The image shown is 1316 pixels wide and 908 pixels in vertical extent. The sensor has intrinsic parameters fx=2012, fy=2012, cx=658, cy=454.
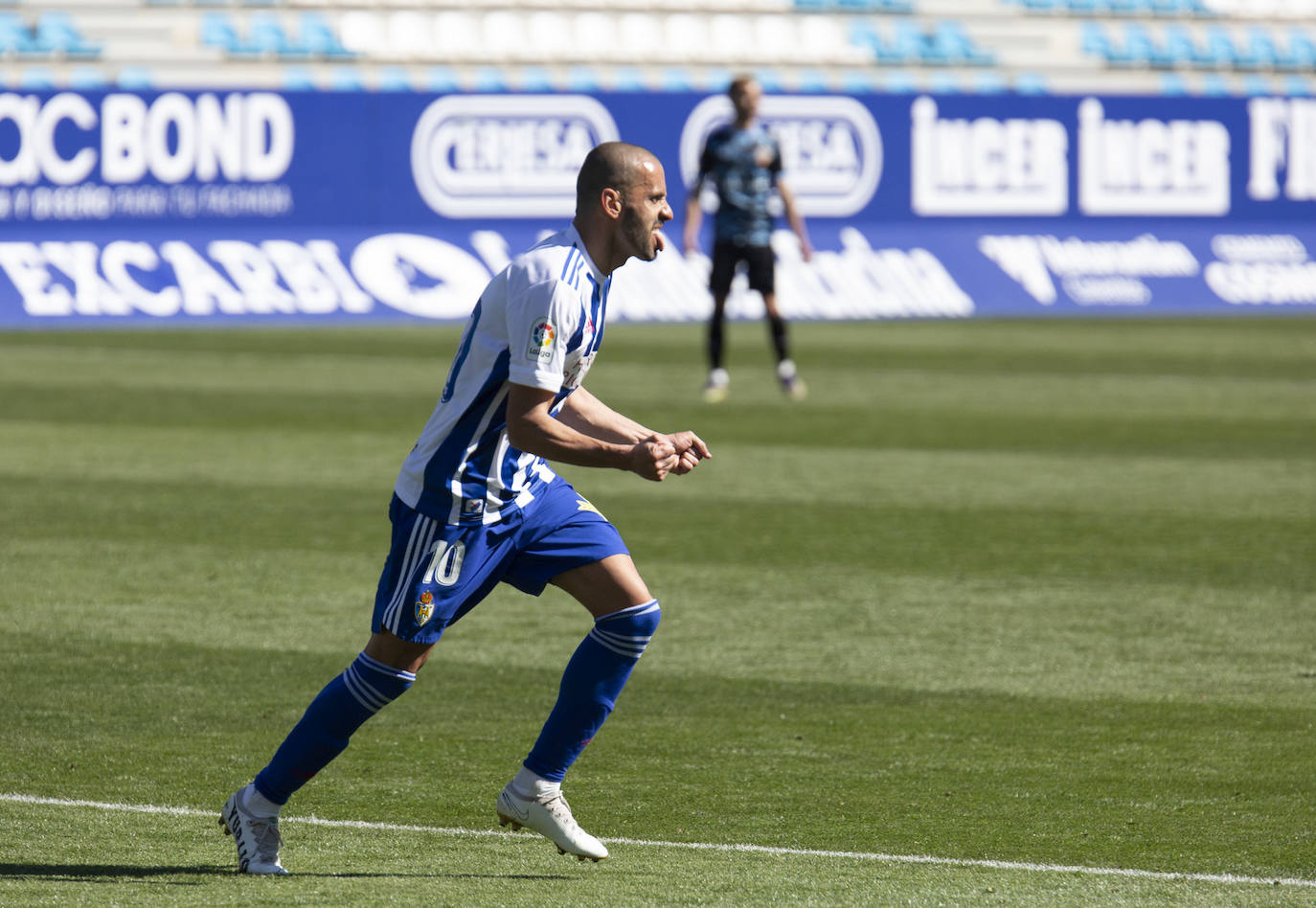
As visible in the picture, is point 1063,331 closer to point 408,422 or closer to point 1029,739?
point 408,422

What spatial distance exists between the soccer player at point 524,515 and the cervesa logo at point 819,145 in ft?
64.5

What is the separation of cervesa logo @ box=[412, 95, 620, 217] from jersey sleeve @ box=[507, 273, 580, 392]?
18.5m

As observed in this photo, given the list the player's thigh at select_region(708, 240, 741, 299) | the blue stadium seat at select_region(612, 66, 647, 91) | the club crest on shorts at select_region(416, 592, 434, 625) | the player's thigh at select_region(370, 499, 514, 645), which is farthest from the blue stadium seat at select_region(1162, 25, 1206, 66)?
the club crest on shorts at select_region(416, 592, 434, 625)

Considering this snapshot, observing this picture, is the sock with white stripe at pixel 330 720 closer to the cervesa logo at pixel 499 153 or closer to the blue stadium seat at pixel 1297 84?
the cervesa logo at pixel 499 153

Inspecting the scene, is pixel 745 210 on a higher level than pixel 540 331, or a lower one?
lower

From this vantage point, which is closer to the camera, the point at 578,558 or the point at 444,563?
the point at 444,563

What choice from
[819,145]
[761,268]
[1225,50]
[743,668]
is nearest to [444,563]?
[743,668]

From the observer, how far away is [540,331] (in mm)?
4496

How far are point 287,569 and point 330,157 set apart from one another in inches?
563

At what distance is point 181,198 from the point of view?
70.5 feet

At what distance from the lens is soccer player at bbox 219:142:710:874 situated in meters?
4.54

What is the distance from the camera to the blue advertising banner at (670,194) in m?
21.2

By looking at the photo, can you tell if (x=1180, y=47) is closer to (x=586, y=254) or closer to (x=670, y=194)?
(x=670, y=194)

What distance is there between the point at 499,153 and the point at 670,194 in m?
2.07
